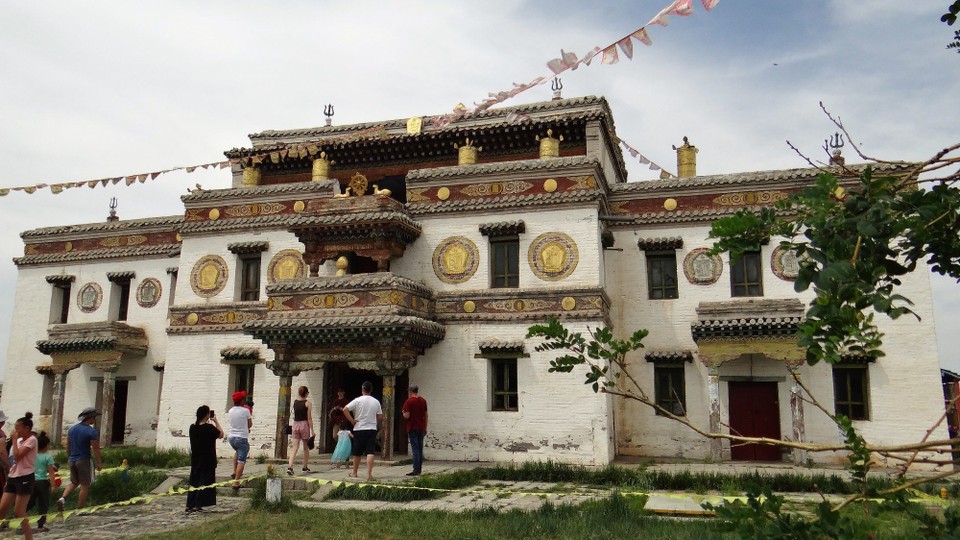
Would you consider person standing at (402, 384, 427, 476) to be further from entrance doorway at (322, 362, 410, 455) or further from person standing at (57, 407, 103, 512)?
person standing at (57, 407, 103, 512)

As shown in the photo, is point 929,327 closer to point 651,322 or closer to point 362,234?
point 651,322

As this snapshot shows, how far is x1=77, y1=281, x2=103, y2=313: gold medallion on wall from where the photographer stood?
24.7 meters

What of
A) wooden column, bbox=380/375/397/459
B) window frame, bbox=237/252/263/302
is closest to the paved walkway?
wooden column, bbox=380/375/397/459

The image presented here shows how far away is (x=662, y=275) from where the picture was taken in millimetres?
19766

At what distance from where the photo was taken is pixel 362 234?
61.7ft

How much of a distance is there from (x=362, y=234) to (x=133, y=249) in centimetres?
1052

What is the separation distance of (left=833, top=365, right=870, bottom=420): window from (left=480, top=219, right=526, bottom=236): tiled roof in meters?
8.61

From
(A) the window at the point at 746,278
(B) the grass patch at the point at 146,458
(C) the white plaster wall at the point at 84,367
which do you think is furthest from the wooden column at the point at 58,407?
(A) the window at the point at 746,278

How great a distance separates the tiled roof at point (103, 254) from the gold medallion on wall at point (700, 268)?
16.2m

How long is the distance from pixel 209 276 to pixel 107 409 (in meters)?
5.68

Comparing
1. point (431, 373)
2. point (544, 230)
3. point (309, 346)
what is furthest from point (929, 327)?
point (309, 346)

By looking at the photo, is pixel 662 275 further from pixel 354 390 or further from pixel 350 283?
pixel 354 390

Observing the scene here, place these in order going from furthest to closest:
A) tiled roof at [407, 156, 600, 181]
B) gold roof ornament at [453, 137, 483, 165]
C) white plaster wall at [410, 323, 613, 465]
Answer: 1. gold roof ornament at [453, 137, 483, 165]
2. tiled roof at [407, 156, 600, 181]
3. white plaster wall at [410, 323, 613, 465]

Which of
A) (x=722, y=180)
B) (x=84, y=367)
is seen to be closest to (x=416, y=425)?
(x=722, y=180)
